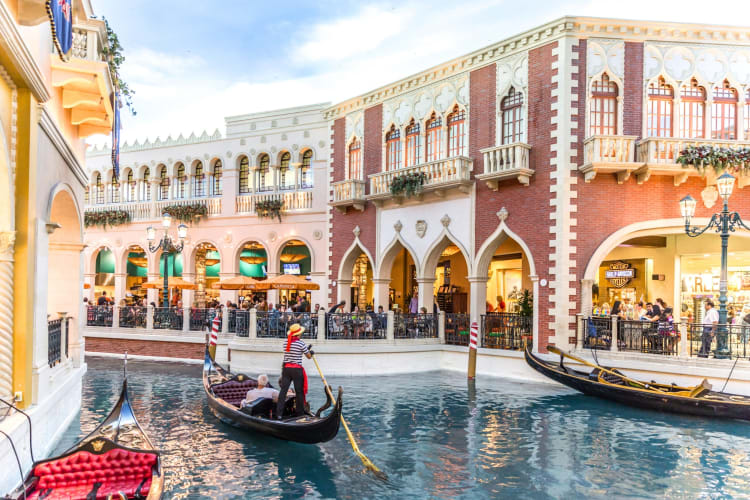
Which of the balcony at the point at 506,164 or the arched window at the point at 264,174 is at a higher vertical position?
the arched window at the point at 264,174

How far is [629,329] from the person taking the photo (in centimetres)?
1259

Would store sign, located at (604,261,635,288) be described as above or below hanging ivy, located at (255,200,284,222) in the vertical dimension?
below

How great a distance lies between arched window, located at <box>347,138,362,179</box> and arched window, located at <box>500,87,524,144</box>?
506 centimetres

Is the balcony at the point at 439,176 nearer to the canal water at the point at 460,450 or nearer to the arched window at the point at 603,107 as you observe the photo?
the arched window at the point at 603,107

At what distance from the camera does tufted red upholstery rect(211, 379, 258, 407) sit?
997 centimetres

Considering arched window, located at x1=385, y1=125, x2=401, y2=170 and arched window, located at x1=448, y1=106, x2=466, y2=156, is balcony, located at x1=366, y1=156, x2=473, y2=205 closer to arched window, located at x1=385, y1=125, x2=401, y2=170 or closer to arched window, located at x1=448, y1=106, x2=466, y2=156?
arched window, located at x1=448, y1=106, x2=466, y2=156

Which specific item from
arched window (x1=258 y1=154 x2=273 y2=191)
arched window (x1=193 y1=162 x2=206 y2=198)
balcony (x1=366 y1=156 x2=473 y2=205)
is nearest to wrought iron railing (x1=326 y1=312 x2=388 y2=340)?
balcony (x1=366 y1=156 x2=473 y2=205)

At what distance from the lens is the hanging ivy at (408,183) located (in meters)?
16.2

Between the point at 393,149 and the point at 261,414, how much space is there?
1060cm

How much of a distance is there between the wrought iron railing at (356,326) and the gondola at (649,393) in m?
4.00

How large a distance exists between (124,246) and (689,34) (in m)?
19.4

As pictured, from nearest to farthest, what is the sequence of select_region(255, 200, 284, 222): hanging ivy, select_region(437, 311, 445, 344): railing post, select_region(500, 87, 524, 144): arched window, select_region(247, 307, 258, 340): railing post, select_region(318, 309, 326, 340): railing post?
select_region(318, 309, 326, 340): railing post → select_region(500, 87, 524, 144): arched window → select_region(247, 307, 258, 340): railing post → select_region(437, 311, 445, 344): railing post → select_region(255, 200, 284, 222): hanging ivy

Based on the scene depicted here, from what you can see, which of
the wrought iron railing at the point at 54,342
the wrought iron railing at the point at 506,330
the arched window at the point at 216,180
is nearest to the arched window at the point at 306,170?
the arched window at the point at 216,180

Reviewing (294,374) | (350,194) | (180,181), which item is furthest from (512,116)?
(180,181)
